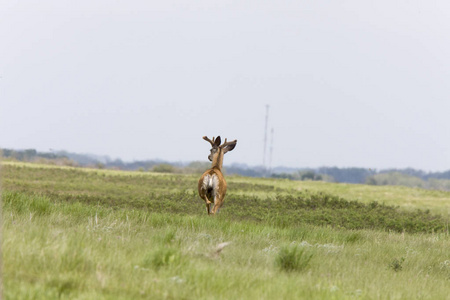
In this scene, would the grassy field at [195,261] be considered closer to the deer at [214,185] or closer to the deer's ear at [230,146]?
the deer at [214,185]

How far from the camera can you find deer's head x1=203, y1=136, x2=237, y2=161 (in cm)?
1348

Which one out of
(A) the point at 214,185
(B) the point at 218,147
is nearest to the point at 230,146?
(B) the point at 218,147

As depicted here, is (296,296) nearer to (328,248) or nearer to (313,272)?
(313,272)

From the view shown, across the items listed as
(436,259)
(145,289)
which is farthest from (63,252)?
(436,259)

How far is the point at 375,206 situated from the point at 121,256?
71.7ft

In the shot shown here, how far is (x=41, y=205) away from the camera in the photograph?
32.1ft

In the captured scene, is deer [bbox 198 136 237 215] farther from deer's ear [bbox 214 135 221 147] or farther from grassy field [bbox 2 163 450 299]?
grassy field [bbox 2 163 450 299]

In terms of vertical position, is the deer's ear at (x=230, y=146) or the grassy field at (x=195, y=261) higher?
the deer's ear at (x=230, y=146)

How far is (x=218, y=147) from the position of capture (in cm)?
1355

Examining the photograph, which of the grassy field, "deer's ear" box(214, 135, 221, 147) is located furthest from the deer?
the grassy field

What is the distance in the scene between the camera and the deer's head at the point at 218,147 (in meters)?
13.5

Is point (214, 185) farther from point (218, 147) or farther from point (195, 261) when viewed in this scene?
point (195, 261)

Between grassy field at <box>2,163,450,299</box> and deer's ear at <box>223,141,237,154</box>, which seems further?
deer's ear at <box>223,141,237,154</box>

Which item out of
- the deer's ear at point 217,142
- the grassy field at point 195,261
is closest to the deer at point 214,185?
the deer's ear at point 217,142
